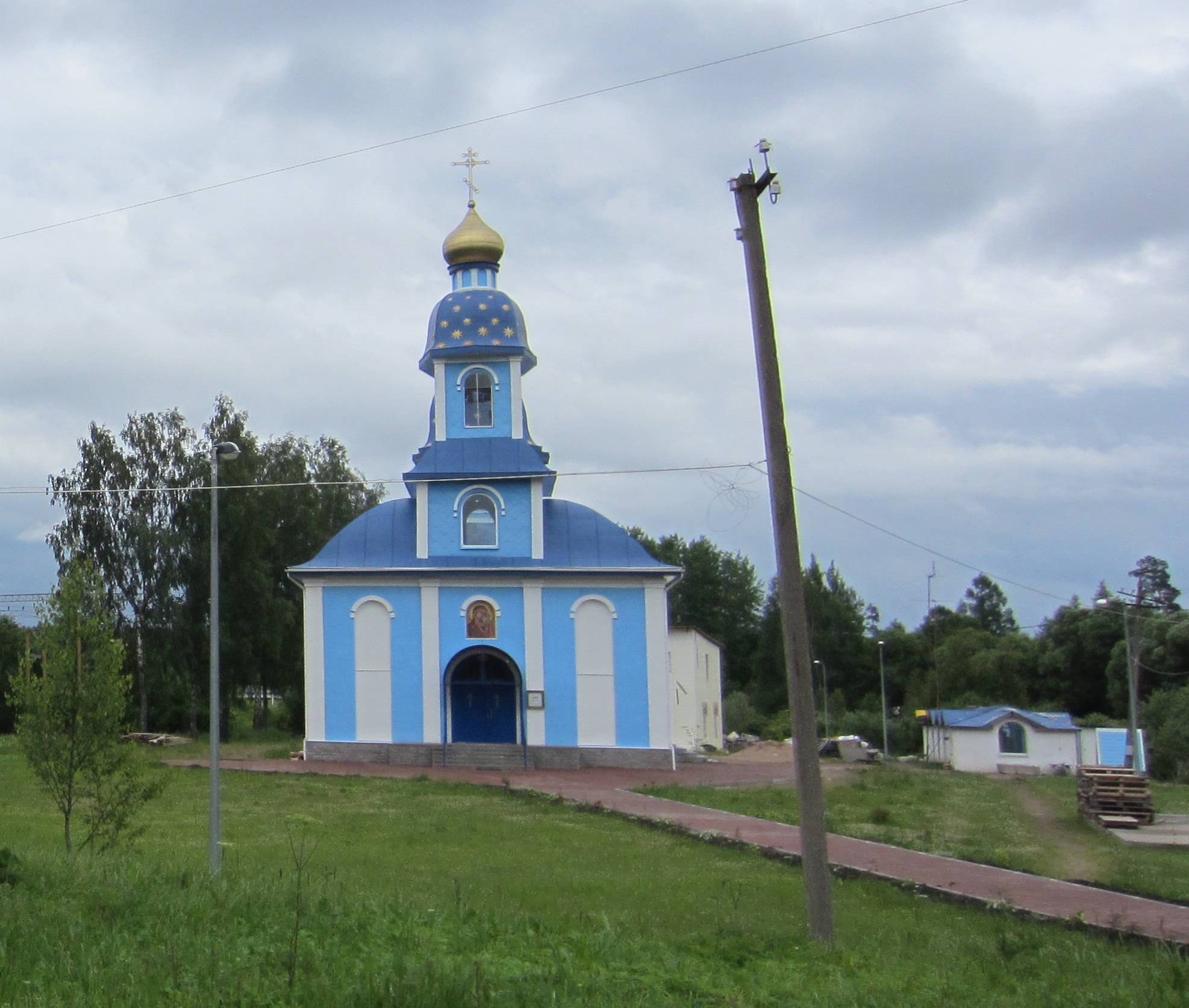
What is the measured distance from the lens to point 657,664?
31.8 meters

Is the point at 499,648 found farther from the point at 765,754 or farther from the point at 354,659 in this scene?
the point at 765,754

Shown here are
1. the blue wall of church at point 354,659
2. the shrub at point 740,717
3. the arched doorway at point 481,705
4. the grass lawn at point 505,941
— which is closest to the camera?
the grass lawn at point 505,941

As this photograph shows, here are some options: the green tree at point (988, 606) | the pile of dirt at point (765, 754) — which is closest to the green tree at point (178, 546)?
the pile of dirt at point (765, 754)

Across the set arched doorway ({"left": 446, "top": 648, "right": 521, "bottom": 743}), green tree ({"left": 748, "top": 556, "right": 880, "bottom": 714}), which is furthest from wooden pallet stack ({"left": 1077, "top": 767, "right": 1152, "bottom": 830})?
green tree ({"left": 748, "top": 556, "right": 880, "bottom": 714})

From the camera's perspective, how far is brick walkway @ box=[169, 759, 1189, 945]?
1266 cm

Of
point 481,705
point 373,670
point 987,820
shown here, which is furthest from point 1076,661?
point 987,820

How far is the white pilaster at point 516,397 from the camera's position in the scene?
1330 inches

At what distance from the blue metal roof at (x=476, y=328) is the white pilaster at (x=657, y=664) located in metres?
7.49

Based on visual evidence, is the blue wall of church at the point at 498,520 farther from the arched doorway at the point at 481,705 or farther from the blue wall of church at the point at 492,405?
the arched doorway at the point at 481,705

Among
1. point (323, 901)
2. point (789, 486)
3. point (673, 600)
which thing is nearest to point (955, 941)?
point (789, 486)

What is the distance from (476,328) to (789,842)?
19837mm

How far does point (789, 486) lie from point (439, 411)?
946 inches

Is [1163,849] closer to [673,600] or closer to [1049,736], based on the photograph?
[1049,736]

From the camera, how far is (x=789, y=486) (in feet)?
35.1
